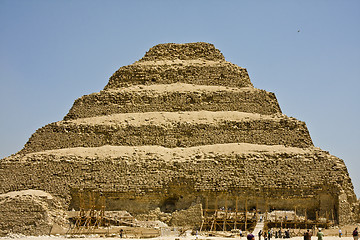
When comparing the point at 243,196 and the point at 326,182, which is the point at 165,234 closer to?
the point at 243,196

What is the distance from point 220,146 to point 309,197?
6.16 metres

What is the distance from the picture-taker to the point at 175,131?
131ft

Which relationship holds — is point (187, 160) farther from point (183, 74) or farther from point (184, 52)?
point (184, 52)

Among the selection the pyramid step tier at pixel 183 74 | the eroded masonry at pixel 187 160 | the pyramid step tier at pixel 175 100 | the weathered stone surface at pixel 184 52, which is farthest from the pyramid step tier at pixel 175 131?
the weathered stone surface at pixel 184 52

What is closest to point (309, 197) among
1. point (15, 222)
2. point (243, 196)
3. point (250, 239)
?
point (243, 196)

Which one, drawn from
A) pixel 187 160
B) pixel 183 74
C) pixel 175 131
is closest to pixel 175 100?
pixel 175 131

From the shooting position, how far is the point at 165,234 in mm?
33812

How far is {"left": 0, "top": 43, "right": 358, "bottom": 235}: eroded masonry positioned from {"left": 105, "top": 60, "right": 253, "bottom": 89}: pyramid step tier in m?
→ 0.28

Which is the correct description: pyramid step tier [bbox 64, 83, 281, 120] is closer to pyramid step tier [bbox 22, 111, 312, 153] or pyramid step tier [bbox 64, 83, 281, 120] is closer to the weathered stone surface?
pyramid step tier [bbox 22, 111, 312, 153]

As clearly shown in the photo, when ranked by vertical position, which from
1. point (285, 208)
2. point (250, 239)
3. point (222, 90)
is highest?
point (222, 90)

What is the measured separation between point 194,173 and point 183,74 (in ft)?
34.3

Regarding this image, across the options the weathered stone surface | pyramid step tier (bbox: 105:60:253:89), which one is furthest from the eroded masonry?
the weathered stone surface

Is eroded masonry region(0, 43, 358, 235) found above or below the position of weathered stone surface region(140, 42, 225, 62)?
below

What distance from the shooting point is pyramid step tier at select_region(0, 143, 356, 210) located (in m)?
36.4
